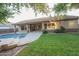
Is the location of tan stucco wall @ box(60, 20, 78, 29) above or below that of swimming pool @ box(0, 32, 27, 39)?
above

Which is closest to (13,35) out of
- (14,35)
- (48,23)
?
(14,35)

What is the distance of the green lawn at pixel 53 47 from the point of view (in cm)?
571

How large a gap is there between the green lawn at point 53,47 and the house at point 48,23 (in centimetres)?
13

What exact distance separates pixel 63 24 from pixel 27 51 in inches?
23.5

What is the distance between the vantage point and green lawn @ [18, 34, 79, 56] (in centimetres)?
571

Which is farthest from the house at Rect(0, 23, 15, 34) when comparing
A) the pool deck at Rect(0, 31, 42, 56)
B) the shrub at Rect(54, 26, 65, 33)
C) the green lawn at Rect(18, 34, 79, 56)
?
the shrub at Rect(54, 26, 65, 33)

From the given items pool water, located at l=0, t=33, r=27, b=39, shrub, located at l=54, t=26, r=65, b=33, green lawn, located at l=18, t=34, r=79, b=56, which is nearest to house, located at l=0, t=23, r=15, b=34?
pool water, located at l=0, t=33, r=27, b=39

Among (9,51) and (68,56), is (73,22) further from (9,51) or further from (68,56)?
(9,51)

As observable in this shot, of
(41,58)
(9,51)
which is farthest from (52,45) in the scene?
(9,51)

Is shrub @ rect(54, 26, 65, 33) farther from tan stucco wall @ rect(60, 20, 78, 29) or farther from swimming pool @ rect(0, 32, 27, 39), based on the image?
→ swimming pool @ rect(0, 32, 27, 39)

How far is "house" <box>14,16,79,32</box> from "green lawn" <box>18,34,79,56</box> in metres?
0.13

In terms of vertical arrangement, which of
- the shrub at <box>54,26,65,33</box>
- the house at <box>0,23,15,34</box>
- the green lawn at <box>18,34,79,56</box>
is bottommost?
the green lawn at <box>18,34,79,56</box>

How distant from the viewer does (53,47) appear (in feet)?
18.7

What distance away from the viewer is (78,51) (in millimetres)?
5703
